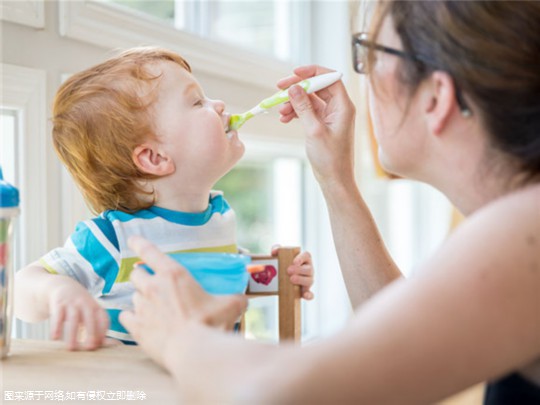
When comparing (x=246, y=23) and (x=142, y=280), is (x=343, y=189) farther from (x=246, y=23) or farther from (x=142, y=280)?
(x=246, y=23)

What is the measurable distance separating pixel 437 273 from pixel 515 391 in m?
0.23

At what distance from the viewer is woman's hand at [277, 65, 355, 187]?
1160 millimetres

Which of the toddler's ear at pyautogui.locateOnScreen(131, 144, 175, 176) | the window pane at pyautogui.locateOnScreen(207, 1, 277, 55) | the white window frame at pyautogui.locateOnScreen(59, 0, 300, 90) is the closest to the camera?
the toddler's ear at pyautogui.locateOnScreen(131, 144, 175, 176)

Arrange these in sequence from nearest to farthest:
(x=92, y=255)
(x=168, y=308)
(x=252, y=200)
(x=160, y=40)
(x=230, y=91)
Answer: (x=168, y=308), (x=92, y=255), (x=160, y=40), (x=230, y=91), (x=252, y=200)

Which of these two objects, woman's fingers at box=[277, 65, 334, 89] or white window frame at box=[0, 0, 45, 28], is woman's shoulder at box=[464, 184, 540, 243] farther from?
white window frame at box=[0, 0, 45, 28]

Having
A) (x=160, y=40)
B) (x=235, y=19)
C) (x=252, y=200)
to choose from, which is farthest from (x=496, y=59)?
(x=252, y=200)

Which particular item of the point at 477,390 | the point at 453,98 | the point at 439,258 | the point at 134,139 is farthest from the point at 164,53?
the point at 477,390

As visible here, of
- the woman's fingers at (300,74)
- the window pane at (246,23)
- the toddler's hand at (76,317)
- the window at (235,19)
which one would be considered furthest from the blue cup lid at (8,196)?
the window pane at (246,23)

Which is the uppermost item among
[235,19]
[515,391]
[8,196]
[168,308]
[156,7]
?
[235,19]

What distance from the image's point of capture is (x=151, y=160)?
1.17m

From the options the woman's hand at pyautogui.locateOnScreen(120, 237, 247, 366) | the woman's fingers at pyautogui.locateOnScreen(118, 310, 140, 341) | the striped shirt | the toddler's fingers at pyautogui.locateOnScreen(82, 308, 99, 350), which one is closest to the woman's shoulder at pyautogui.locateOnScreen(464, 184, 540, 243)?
the woman's hand at pyautogui.locateOnScreen(120, 237, 247, 366)

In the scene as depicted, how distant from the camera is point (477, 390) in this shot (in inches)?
114

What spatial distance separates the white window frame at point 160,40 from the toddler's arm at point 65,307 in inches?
24.9

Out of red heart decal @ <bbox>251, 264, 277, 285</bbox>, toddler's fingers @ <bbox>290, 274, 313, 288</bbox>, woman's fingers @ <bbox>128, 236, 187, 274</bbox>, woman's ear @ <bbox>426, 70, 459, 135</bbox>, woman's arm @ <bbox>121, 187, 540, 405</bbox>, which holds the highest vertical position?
woman's ear @ <bbox>426, 70, 459, 135</bbox>
